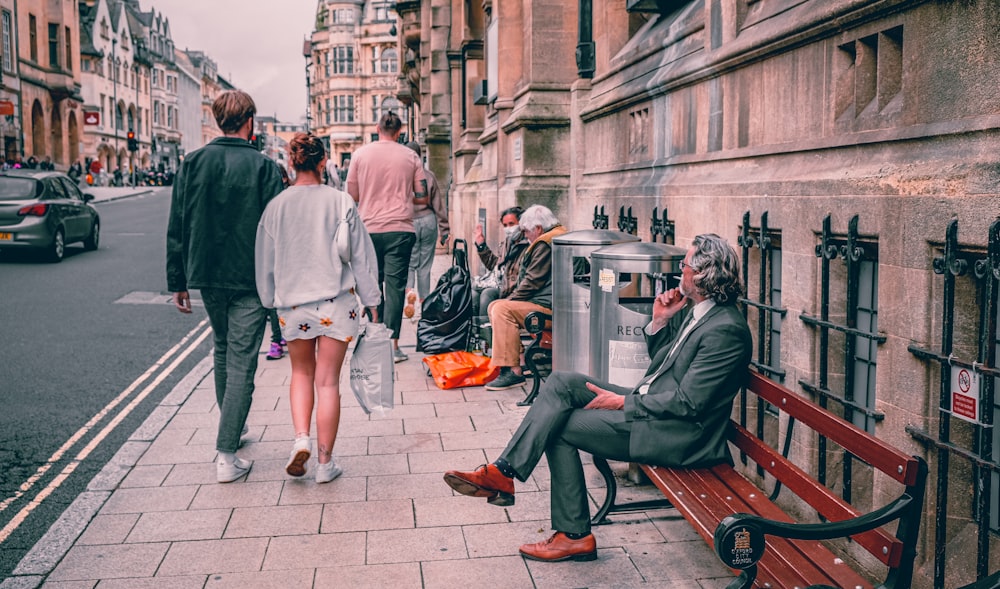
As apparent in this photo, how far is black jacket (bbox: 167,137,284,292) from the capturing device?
5.54 meters

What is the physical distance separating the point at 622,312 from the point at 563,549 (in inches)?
63.4

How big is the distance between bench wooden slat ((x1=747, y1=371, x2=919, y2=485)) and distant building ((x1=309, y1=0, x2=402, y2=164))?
3675 inches

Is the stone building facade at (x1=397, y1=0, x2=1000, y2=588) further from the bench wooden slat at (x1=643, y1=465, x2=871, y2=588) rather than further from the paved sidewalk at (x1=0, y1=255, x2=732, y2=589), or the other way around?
the paved sidewalk at (x1=0, y1=255, x2=732, y2=589)

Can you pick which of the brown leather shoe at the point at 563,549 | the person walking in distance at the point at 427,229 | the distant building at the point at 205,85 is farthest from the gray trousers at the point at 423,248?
the distant building at the point at 205,85

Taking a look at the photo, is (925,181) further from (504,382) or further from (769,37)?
(504,382)

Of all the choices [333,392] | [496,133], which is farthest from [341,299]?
[496,133]

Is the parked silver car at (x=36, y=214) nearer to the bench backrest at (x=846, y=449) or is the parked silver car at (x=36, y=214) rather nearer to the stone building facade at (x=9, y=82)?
the bench backrest at (x=846, y=449)

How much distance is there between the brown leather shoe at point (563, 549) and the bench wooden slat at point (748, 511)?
41 centimetres

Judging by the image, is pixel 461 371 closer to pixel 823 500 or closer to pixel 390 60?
pixel 823 500

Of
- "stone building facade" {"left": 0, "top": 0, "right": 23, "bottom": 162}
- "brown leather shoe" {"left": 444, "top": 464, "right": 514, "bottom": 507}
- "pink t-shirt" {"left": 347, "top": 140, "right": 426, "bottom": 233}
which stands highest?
"stone building facade" {"left": 0, "top": 0, "right": 23, "bottom": 162}

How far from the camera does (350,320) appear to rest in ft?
18.3

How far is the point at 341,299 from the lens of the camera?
553 cm

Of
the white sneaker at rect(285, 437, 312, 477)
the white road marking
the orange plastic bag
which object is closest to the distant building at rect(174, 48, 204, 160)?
the white road marking

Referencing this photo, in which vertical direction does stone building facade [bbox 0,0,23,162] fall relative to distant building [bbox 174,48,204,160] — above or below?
below
